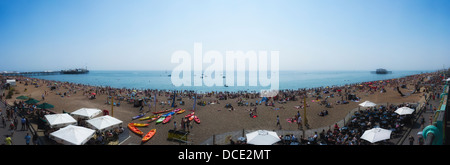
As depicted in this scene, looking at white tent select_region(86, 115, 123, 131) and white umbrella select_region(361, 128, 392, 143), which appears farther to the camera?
white tent select_region(86, 115, 123, 131)

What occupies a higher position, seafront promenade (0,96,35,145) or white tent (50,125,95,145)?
white tent (50,125,95,145)

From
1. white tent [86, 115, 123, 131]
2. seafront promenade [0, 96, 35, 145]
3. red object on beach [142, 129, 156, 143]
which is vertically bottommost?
red object on beach [142, 129, 156, 143]

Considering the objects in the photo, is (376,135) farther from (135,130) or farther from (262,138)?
(135,130)

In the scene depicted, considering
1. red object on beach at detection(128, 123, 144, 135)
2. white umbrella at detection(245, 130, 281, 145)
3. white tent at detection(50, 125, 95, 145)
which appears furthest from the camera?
red object on beach at detection(128, 123, 144, 135)

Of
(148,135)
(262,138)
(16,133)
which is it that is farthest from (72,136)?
(262,138)

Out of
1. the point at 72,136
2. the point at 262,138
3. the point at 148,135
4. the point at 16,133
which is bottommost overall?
the point at 148,135

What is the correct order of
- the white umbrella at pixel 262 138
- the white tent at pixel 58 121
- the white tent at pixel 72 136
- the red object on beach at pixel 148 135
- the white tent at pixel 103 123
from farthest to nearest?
the red object on beach at pixel 148 135
the white tent at pixel 58 121
the white tent at pixel 103 123
the white umbrella at pixel 262 138
the white tent at pixel 72 136

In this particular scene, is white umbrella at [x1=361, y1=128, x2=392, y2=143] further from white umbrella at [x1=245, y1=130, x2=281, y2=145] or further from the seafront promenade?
the seafront promenade

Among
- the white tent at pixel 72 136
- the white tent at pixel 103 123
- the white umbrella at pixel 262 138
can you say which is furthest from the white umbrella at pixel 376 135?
the white tent at pixel 103 123

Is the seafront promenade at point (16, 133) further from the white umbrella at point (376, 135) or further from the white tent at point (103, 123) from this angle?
the white umbrella at point (376, 135)

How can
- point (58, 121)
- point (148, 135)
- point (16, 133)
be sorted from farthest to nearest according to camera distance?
point (148, 135) → point (58, 121) → point (16, 133)

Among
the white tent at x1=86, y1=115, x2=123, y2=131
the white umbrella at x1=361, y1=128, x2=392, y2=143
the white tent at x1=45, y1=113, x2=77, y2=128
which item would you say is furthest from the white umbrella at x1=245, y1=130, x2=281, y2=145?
the white tent at x1=45, y1=113, x2=77, y2=128
